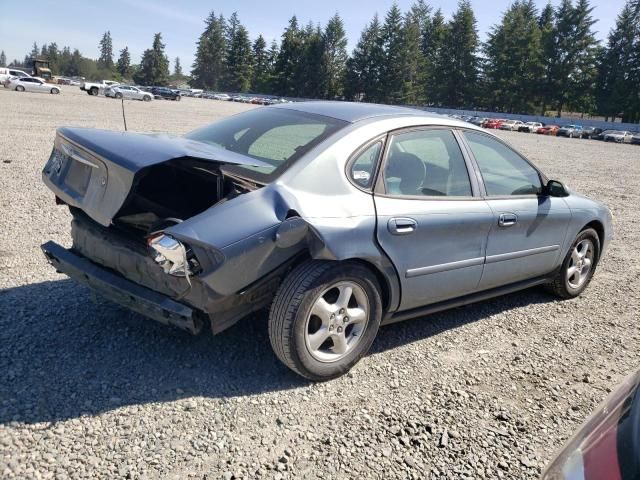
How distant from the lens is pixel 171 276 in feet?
8.87

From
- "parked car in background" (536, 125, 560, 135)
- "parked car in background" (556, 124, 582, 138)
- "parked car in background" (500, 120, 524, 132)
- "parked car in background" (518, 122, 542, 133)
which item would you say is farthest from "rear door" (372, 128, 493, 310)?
"parked car in background" (518, 122, 542, 133)

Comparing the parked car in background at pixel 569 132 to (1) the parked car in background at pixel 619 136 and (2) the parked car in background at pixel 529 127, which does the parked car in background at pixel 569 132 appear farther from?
(1) the parked car in background at pixel 619 136

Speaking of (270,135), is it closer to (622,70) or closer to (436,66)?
(622,70)

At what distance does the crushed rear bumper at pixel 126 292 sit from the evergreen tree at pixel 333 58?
316ft

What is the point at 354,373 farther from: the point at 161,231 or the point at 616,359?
the point at 616,359

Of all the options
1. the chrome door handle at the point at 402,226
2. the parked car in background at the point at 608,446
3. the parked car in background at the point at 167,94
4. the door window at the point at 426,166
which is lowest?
the parked car in background at the point at 167,94

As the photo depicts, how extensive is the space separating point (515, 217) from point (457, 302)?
83 centimetres

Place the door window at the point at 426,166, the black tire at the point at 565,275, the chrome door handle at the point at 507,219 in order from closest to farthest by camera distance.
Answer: the door window at the point at 426,166, the chrome door handle at the point at 507,219, the black tire at the point at 565,275

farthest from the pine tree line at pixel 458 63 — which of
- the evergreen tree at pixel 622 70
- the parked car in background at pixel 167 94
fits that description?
the parked car in background at pixel 167 94

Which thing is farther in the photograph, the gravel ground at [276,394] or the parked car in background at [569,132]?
the parked car in background at [569,132]

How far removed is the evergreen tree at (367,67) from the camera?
9038 cm

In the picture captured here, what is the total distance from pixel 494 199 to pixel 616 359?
1.49m

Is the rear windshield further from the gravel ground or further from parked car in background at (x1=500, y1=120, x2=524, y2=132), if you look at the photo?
parked car in background at (x1=500, y1=120, x2=524, y2=132)

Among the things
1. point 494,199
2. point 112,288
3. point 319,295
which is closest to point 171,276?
point 112,288
